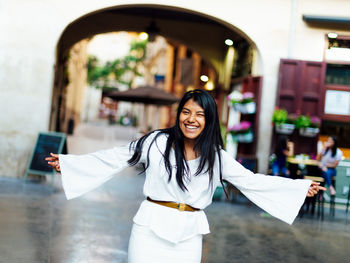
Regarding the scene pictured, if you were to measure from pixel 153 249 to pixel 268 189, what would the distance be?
2.97ft

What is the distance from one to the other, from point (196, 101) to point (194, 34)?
13.1 m

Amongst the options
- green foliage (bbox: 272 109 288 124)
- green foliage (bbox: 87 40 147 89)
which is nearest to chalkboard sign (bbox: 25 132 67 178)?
green foliage (bbox: 272 109 288 124)

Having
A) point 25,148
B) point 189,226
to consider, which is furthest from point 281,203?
point 25,148

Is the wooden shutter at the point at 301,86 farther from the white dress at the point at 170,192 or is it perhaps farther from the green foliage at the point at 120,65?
the green foliage at the point at 120,65

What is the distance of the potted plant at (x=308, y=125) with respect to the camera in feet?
36.1

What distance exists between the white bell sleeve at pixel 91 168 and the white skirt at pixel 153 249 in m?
0.44

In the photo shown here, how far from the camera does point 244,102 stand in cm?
1151

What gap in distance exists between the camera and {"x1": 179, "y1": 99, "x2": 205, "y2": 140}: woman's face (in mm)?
3410

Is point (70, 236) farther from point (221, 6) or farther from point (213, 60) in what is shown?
point (213, 60)

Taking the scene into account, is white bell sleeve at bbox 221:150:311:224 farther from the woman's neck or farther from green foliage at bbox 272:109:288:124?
green foliage at bbox 272:109:288:124

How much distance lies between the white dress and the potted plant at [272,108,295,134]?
24.1 ft

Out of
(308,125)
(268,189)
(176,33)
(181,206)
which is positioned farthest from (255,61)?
(181,206)

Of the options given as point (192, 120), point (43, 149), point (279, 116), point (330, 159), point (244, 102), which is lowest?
point (43, 149)

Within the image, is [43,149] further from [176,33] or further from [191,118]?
[191,118]
